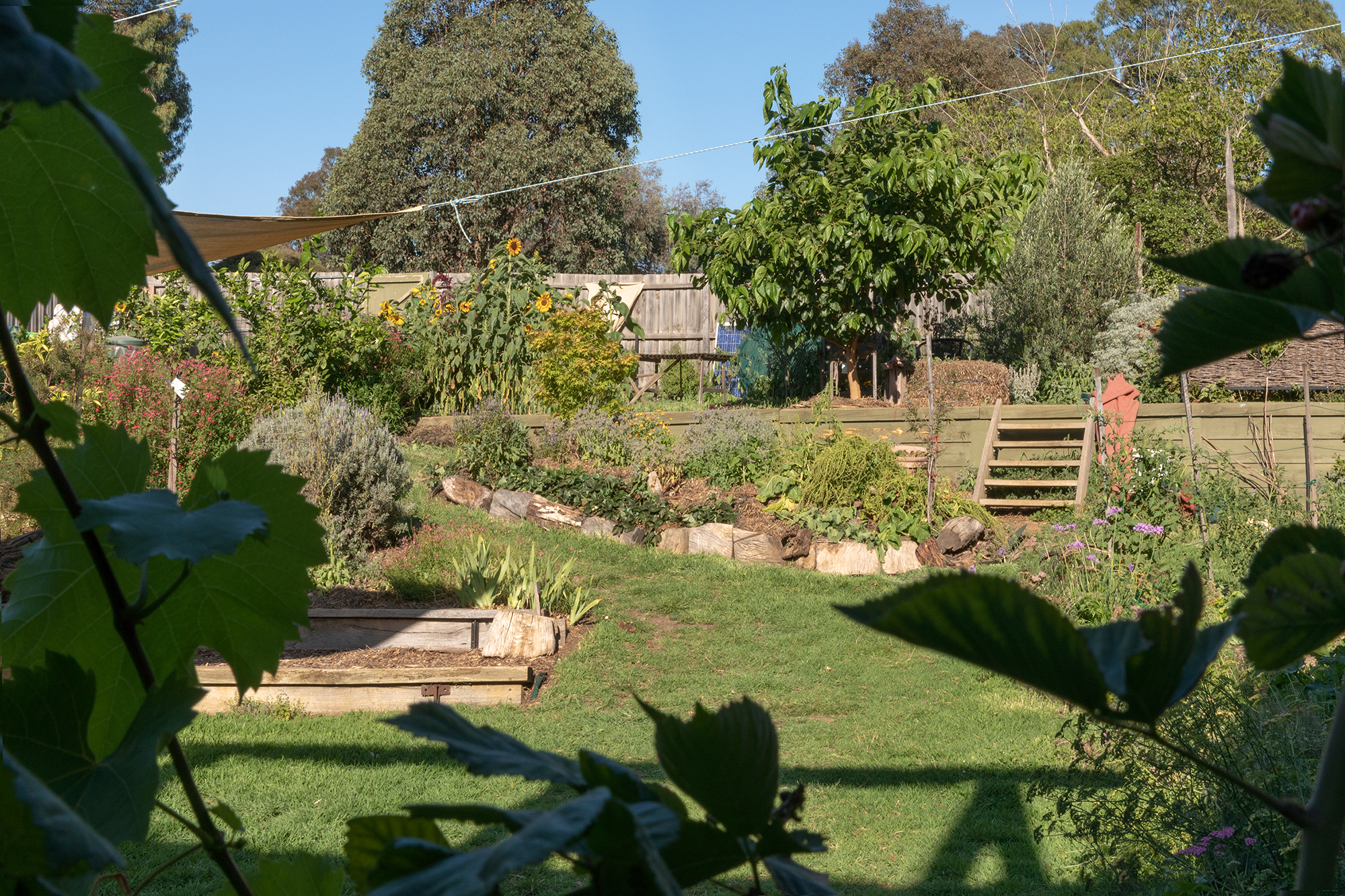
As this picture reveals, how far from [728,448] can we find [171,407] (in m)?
4.77

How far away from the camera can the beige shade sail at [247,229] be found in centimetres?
623

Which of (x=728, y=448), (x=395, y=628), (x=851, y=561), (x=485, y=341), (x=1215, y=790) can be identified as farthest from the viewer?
(x=485, y=341)

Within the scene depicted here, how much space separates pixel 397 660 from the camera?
5.25 m

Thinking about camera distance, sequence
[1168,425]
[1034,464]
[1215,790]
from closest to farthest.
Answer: [1215,790] < [1034,464] < [1168,425]

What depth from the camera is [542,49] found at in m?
22.9

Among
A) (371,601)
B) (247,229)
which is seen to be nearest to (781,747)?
(371,601)

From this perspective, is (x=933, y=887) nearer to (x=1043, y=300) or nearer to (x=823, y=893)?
(x=823, y=893)

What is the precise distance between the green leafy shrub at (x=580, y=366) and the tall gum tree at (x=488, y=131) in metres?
12.7

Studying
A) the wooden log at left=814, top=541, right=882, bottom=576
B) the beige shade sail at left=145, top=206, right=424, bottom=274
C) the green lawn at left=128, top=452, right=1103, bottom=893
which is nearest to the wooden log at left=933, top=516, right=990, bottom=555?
the wooden log at left=814, top=541, right=882, bottom=576

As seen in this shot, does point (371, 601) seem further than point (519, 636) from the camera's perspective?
Yes

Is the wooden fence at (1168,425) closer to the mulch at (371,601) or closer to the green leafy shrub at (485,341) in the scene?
the green leafy shrub at (485,341)

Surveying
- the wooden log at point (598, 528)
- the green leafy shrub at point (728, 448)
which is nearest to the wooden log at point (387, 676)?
the wooden log at point (598, 528)

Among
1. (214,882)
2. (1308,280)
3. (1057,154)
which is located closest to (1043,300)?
(1057,154)

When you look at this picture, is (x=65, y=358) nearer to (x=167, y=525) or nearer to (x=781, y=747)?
(x=781, y=747)
